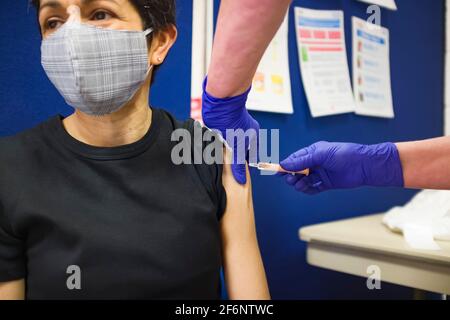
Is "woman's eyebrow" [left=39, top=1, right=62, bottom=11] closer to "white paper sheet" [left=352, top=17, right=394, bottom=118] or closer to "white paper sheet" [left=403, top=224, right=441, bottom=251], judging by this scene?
"white paper sheet" [left=403, top=224, right=441, bottom=251]

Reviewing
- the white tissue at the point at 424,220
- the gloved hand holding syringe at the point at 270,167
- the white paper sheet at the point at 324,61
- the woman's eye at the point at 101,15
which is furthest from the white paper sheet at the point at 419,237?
the woman's eye at the point at 101,15

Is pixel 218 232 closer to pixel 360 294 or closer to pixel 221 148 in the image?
pixel 221 148

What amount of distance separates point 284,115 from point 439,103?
1.34m

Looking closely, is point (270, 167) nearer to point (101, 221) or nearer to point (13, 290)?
point (101, 221)

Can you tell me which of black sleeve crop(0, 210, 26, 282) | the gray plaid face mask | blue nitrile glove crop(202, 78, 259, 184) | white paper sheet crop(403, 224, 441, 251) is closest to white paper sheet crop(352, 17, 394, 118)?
white paper sheet crop(403, 224, 441, 251)

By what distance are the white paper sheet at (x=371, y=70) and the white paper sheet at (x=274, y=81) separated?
434 millimetres

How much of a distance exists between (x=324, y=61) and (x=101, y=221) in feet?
3.93

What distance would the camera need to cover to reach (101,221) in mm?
859

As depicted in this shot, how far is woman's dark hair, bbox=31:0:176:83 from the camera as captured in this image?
926mm

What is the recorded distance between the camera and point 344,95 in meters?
1.73

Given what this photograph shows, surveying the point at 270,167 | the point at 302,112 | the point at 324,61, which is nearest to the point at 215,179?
the point at 270,167

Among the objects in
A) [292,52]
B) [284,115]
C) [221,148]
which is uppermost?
[292,52]

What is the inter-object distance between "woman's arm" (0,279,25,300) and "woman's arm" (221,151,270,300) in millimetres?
476
